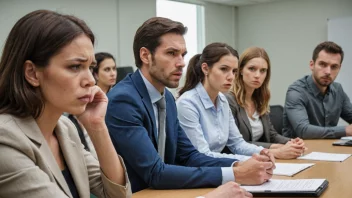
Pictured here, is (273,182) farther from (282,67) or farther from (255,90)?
(282,67)

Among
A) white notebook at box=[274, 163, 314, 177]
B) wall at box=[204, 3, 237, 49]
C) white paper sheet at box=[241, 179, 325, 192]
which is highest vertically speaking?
wall at box=[204, 3, 237, 49]

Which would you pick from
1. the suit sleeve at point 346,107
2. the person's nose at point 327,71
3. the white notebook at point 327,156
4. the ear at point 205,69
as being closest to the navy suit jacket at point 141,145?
the white notebook at point 327,156

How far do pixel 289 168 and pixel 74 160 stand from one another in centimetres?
106

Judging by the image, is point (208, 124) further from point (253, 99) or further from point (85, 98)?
point (85, 98)

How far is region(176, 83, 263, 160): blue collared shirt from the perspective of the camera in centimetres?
215

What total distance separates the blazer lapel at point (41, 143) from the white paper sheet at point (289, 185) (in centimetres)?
71

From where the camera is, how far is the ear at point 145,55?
1.83 metres

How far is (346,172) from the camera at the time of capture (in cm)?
172

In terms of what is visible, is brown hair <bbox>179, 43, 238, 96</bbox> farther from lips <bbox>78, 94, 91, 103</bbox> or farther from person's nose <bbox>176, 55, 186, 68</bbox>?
lips <bbox>78, 94, 91, 103</bbox>

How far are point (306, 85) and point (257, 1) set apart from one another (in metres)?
3.57

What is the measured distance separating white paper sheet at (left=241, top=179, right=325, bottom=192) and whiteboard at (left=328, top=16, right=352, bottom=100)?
4622 mm

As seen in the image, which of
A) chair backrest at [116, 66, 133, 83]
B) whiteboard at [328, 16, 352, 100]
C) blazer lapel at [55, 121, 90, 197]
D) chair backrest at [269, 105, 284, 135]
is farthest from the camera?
whiteboard at [328, 16, 352, 100]

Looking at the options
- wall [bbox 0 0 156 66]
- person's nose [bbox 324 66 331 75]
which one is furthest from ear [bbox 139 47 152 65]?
wall [bbox 0 0 156 66]

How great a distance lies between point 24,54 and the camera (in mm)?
1020
